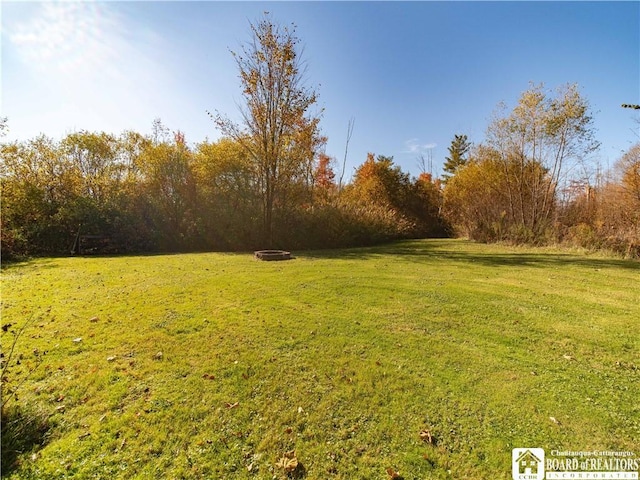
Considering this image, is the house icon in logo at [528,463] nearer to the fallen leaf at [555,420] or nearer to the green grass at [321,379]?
the green grass at [321,379]

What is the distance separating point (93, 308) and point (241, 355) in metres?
2.76

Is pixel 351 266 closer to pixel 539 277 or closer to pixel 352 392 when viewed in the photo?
pixel 539 277

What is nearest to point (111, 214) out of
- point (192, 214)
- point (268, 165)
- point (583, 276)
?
point (192, 214)

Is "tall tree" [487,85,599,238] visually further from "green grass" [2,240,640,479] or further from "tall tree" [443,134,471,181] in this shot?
"tall tree" [443,134,471,181]

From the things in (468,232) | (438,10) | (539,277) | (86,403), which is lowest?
(86,403)

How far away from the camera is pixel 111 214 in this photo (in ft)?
40.1

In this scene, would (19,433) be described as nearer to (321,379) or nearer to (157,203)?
(321,379)

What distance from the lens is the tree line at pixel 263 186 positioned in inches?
453

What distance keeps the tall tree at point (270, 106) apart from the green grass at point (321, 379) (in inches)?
325

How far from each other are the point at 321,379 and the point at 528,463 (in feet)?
5.02

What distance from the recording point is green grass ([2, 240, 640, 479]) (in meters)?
1.96

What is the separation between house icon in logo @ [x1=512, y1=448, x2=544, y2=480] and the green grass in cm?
5

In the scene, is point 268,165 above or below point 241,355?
above

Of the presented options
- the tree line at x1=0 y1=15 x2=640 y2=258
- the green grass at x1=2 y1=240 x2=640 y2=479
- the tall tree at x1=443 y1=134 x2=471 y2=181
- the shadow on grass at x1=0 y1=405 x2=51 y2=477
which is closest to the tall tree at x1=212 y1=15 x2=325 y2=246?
the tree line at x1=0 y1=15 x2=640 y2=258
